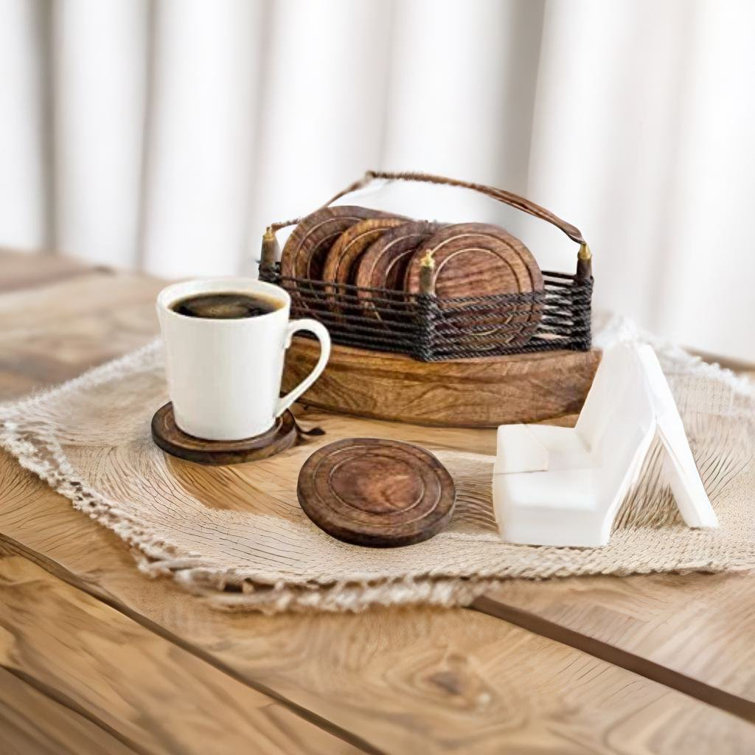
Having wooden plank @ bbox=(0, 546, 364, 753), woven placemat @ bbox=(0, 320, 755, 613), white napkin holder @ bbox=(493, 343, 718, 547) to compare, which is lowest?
wooden plank @ bbox=(0, 546, 364, 753)

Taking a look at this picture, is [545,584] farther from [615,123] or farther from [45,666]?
[615,123]

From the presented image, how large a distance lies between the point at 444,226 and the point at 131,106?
1.24 meters

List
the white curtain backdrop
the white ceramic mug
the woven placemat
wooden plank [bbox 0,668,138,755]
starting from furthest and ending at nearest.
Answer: the white curtain backdrop, the white ceramic mug, the woven placemat, wooden plank [bbox 0,668,138,755]

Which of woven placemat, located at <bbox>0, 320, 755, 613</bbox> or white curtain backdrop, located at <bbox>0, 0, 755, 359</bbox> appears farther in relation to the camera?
white curtain backdrop, located at <bbox>0, 0, 755, 359</bbox>

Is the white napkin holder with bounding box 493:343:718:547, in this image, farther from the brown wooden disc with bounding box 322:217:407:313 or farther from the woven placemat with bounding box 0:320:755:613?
the brown wooden disc with bounding box 322:217:407:313

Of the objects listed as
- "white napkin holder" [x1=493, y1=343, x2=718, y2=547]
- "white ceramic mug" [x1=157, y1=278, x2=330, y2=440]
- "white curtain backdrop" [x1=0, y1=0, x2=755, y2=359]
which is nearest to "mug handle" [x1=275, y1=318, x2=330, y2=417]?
"white ceramic mug" [x1=157, y1=278, x2=330, y2=440]

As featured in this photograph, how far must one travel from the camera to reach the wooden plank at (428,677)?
0.47 meters

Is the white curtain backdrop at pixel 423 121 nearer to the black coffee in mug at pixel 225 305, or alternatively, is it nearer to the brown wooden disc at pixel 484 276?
the brown wooden disc at pixel 484 276

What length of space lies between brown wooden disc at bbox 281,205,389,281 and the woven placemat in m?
0.16

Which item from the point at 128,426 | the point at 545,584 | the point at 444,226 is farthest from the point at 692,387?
the point at 128,426

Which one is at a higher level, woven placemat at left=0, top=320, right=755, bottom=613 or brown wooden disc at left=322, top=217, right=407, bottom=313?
brown wooden disc at left=322, top=217, right=407, bottom=313

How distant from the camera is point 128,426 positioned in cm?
78

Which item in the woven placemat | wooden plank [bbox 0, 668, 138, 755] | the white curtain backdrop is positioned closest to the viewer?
wooden plank [bbox 0, 668, 138, 755]

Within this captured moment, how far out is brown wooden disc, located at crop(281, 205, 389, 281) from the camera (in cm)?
86
